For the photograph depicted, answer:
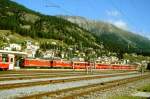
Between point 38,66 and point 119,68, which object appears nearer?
point 38,66

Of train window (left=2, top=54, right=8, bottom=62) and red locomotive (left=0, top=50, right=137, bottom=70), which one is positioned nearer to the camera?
train window (left=2, top=54, right=8, bottom=62)

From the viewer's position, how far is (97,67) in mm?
103438

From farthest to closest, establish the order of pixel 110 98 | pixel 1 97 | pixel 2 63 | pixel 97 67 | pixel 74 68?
pixel 97 67 → pixel 74 68 → pixel 2 63 → pixel 110 98 → pixel 1 97

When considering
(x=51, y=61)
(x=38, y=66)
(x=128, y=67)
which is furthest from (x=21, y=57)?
(x=128, y=67)

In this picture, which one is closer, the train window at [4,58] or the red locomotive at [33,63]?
the train window at [4,58]

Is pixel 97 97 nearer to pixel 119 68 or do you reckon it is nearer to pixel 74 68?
pixel 74 68

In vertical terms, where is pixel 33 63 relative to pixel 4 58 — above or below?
below

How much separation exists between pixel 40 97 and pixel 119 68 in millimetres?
107754

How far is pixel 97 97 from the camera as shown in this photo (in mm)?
20719

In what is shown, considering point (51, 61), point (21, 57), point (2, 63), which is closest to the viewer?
point (2, 63)

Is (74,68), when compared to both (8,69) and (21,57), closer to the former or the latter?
(21,57)

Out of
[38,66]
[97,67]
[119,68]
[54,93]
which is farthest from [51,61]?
[54,93]

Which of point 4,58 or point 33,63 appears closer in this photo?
point 4,58

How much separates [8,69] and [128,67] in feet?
253
